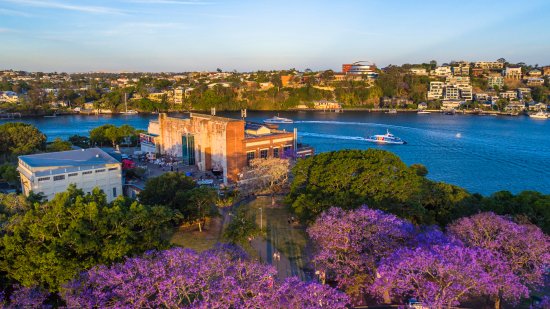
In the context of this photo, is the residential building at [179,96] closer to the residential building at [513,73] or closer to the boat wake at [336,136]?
the boat wake at [336,136]

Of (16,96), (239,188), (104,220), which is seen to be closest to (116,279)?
(104,220)

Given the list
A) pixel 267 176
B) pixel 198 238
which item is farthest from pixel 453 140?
pixel 198 238

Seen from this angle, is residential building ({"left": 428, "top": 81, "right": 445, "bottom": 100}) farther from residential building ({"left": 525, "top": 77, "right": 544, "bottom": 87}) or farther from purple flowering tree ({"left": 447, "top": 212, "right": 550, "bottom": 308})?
purple flowering tree ({"left": 447, "top": 212, "right": 550, "bottom": 308})

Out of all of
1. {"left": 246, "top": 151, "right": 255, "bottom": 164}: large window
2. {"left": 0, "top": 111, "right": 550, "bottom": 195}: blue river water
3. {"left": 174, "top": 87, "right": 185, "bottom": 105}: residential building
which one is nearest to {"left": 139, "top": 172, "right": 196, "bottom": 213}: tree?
{"left": 246, "top": 151, "right": 255, "bottom": 164}: large window

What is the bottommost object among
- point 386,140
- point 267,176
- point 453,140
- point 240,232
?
point 453,140

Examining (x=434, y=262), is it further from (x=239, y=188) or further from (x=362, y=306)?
(x=239, y=188)

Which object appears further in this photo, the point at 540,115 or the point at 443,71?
the point at 443,71

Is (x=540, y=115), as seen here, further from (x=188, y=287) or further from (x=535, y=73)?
(x=188, y=287)
